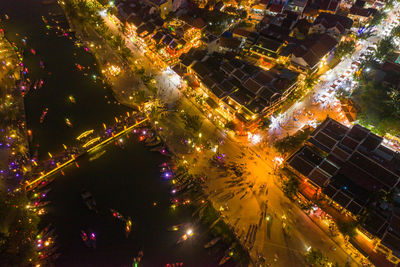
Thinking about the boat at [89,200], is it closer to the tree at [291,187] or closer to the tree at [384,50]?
the tree at [291,187]

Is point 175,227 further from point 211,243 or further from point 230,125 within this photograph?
point 230,125

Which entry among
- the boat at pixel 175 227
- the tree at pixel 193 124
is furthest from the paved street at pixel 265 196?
the boat at pixel 175 227

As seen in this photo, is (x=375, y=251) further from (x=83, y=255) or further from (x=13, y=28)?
(x=13, y=28)

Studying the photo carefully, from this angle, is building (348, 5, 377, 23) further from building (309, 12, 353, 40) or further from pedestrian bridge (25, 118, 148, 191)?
pedestrian bridge (25, 118, 148, 191)

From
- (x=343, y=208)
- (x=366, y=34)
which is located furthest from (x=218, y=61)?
(x=366, y=34)

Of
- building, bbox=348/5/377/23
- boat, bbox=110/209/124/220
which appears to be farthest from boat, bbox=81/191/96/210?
building, bbox=348/5/377/23

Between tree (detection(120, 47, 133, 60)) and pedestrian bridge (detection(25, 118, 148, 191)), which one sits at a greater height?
tree (detection(120, 47, 133, 60))

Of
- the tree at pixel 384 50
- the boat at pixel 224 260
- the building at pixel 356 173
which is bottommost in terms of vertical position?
the boat at pixel 224 260

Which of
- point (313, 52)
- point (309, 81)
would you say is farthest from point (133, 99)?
point (313, 52)
